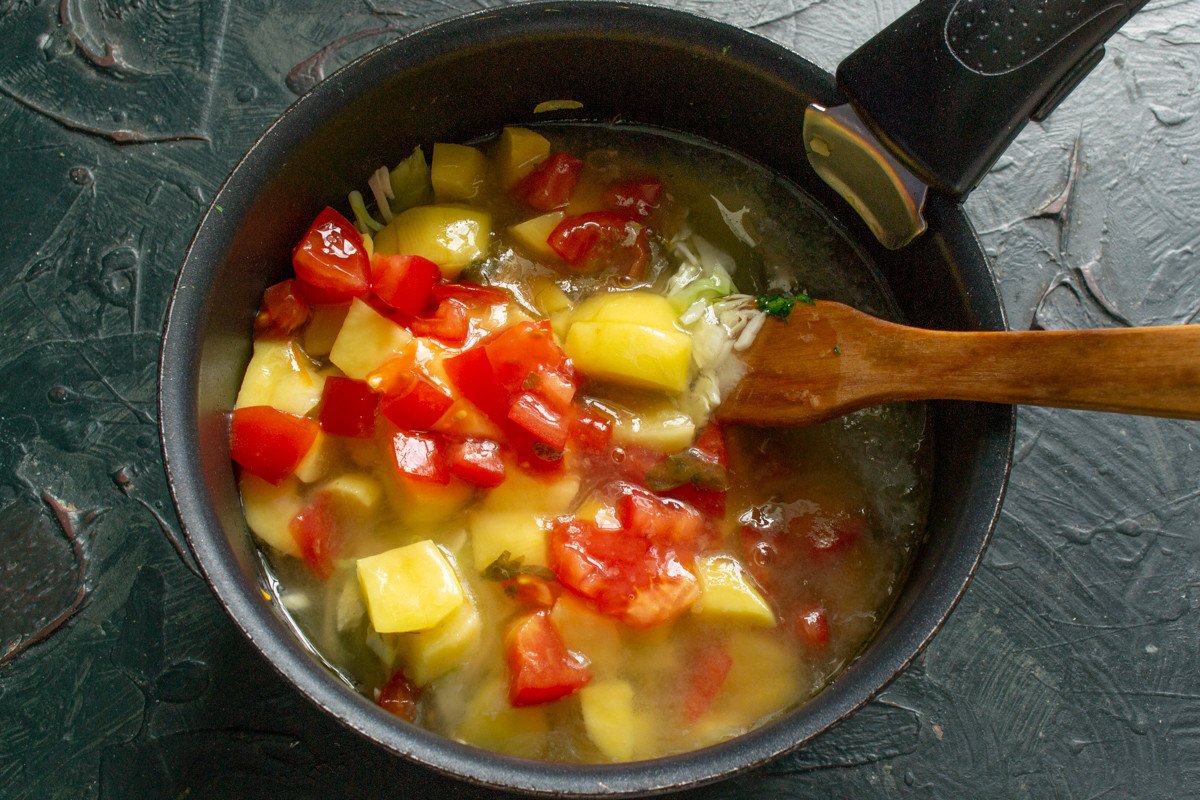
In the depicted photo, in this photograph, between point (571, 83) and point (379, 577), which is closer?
point (379, 577)

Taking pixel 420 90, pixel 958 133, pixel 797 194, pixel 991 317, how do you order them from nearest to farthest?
pixel 958 133 → pixel 991 317 → pixel 420 90 → pixel 797 194

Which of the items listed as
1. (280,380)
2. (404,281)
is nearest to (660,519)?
(404,281)

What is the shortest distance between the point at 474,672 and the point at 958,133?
1.25m

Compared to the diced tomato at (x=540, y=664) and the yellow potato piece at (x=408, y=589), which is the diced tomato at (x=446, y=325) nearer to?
the yellow potato piece at (x=408, y=589)

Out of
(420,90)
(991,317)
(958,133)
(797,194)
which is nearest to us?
(958,133)

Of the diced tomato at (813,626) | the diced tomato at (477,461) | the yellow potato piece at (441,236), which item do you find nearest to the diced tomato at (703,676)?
the diced tomato at (813,626)

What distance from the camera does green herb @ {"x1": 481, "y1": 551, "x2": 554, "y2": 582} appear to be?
5.97 feet

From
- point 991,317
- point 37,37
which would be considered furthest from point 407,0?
point 991,317

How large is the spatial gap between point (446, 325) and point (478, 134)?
51cm

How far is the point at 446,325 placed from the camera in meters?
1.95

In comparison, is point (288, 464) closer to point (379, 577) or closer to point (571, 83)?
point (379, 577)

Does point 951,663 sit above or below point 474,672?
below

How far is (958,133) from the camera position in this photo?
1592 mm

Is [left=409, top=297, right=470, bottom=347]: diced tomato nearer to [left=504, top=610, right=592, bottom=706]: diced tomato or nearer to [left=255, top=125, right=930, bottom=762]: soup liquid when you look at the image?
[left=255, top=125, right=930, bottom=762]: soup liquid
